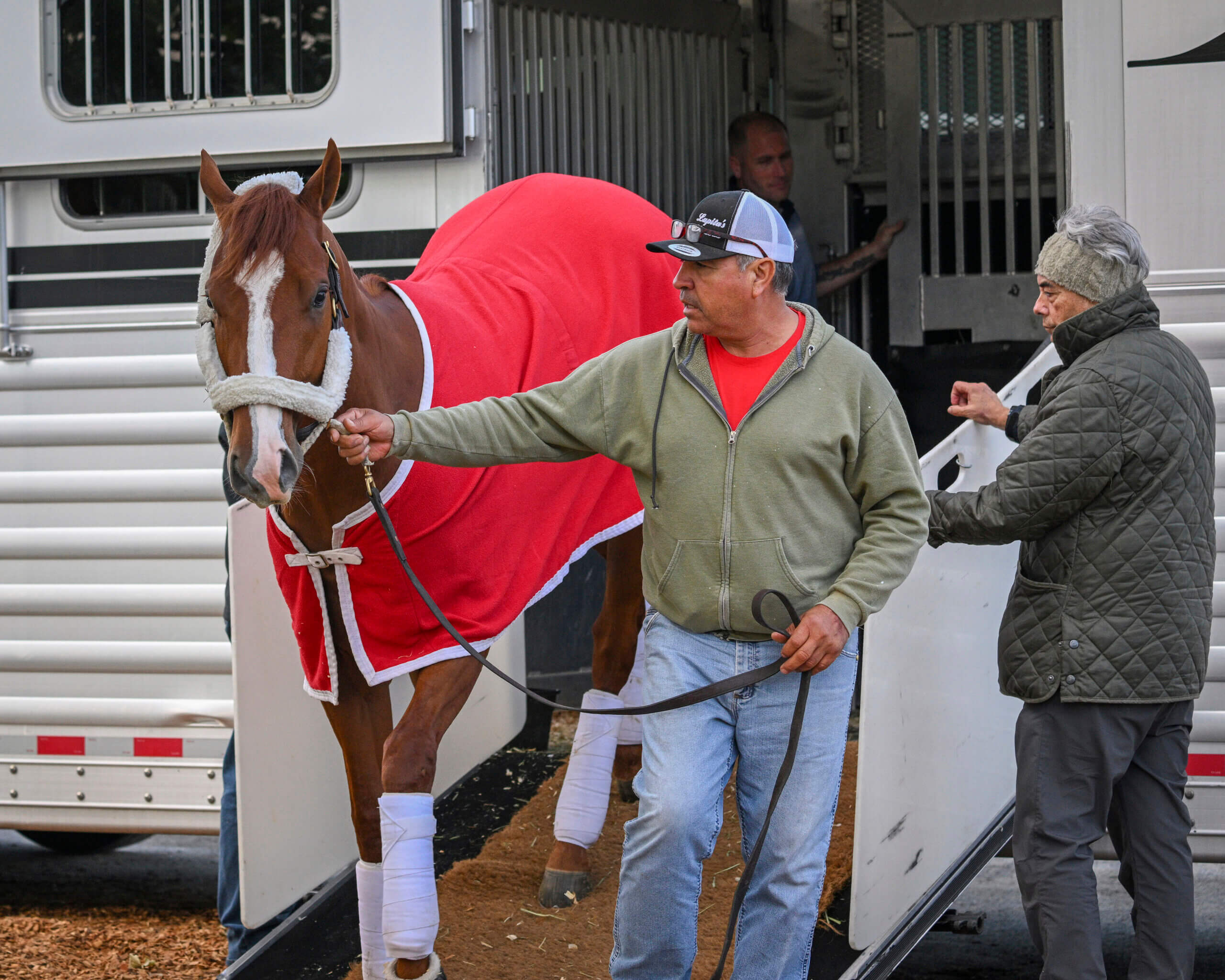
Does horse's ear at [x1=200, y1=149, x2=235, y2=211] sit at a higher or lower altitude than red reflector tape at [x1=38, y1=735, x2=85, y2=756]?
higher

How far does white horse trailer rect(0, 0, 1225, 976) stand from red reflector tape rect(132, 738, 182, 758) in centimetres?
1

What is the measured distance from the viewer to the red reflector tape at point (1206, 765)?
3277 millimetres

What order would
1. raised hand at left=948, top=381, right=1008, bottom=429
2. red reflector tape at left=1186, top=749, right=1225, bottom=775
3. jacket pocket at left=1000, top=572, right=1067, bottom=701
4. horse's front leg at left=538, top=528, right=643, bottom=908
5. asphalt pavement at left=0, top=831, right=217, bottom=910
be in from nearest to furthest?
jacket pocket at left=1000, top=572, right=1067, bottom=701 < raised hand at left=948, top=381, right=1008, bottom=429 < red reflector tape at left=1186, top=749, right=1225, bottom=775 < horse's front leg at left=538, top=528, right=643, bottom=908 < asphalt pavement at left=0, top=831, right=217, bottom=910

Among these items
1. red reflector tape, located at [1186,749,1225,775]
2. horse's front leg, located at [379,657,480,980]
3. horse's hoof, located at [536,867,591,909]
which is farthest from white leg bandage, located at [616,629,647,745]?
red reflector tape, located at [1186,749,1225,775]

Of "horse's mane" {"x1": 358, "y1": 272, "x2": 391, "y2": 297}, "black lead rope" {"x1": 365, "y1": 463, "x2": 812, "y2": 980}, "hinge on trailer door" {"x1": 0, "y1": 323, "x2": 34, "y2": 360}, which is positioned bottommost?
"black lead rope" {"x1": 365, "y1": 463, "x2": 812, "y2": 980}

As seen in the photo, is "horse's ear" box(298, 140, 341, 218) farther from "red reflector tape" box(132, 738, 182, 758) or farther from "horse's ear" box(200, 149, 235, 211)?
"red reflector tape" box(132, 738, 182, 758)

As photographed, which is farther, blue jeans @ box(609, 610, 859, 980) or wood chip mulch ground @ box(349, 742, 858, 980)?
wood chip mulch ground @ box(349, 742, 858, 980)

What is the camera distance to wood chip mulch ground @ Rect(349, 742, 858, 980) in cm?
305

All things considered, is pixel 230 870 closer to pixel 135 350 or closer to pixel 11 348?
pixel 135 350

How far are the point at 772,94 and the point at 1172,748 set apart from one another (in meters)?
3.39

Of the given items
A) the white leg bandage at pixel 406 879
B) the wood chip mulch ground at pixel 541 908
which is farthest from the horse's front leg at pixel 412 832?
the wood chip mulch ground at pixel 541 908

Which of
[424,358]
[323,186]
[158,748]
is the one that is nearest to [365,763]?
[424,358]

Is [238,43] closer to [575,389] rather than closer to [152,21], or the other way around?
[152,21]

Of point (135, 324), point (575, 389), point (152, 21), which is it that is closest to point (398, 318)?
point (575, 389)
